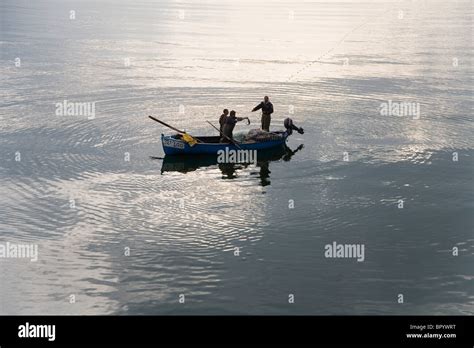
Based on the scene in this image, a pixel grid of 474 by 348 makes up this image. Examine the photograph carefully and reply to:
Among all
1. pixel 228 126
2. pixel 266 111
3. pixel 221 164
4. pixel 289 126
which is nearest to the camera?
pixel 221 164

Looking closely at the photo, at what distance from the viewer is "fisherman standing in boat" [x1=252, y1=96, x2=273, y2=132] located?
38.8 meters

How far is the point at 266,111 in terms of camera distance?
38938 millimetres

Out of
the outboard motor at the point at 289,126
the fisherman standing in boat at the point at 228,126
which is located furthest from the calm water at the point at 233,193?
the fisherman standing in boat at the point at 228,126

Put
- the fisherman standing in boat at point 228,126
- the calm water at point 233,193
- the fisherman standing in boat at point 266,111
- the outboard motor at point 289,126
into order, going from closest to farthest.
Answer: the calm water at point 233,193
the fisherman standing in boat at point 228,126
the fisherman standing in boat at point 266,111
the outboard motor at point 289,126

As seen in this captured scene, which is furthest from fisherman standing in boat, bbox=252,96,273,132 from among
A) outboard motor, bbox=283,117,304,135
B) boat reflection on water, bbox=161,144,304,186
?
boat reflection on water, bbox=161,144,304,186

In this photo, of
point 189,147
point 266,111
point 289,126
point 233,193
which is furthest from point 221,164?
point 289,126

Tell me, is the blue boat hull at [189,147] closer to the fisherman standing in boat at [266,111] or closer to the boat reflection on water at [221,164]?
the boat reflection on water at [221,164]

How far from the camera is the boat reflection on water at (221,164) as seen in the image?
34500mm

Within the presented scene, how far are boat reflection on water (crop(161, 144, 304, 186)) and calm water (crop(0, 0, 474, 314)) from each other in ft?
0.48

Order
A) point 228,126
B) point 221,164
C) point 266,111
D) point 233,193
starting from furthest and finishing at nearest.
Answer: point 266,111 → point 228,126 → point 221,164 → point 233,193

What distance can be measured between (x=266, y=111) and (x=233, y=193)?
29.6 ft

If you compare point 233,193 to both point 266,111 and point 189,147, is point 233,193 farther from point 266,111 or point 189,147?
point 266,111

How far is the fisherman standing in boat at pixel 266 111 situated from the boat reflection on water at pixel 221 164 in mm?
2556
